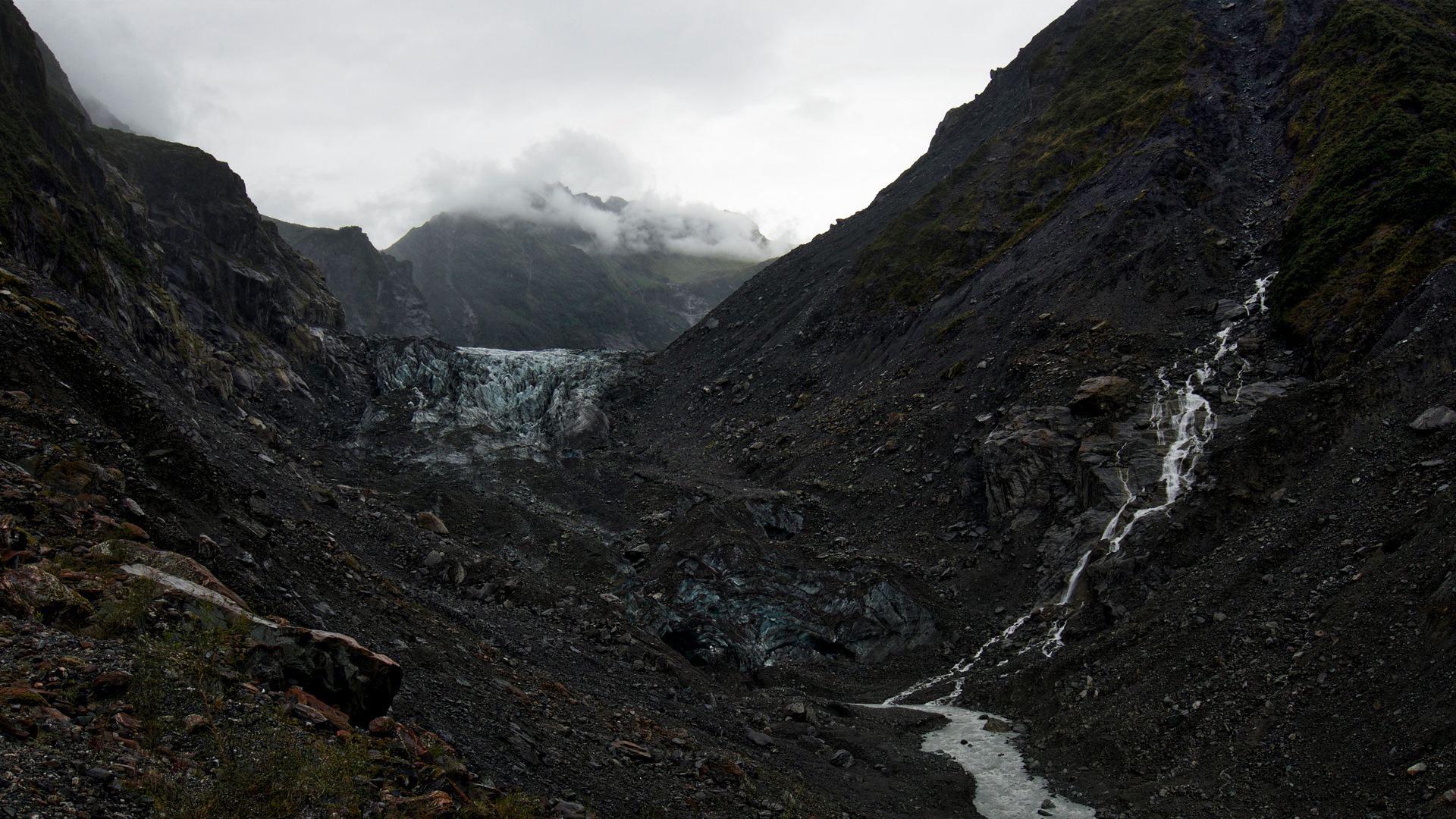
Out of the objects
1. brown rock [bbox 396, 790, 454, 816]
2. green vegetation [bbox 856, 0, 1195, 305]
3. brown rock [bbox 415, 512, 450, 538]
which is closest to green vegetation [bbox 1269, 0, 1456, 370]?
green vegetation [bbox 856, 0, 1195, 305]

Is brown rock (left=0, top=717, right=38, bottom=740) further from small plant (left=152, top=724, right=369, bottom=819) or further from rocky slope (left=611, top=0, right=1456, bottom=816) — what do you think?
rocky slope (left=611, top=0, right=1456, bottom=816)

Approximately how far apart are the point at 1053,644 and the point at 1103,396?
14.9m

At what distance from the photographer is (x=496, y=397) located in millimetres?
69000

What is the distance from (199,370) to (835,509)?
40419 millimetres

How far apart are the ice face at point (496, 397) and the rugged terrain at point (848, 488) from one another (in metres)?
0.46

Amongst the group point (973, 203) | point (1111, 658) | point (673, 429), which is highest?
point (973, 203)

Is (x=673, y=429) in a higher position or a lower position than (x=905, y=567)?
higher

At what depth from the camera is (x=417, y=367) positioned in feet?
225

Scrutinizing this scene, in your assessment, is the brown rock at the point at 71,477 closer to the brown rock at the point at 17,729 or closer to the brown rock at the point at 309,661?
the brown rock at the point at 309,661

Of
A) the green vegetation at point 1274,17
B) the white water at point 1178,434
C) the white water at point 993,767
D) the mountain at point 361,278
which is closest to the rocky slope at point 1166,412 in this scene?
the white water at point 1178,434

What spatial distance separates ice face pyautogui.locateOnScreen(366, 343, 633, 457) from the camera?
57.8 metres

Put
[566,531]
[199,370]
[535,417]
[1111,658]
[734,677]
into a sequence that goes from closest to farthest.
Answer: [1111,658], [734,677], [566,531], [199,370], [535,417]

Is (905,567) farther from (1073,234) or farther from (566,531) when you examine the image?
(1073,234)

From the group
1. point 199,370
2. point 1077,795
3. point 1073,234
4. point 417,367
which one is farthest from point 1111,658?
point 417,367
